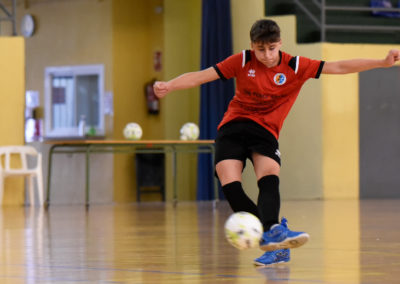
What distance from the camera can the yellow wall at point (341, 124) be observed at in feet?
34.7

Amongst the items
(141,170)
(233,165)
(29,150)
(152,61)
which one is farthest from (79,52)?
(233,165)

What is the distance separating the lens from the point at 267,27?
11.6 feet

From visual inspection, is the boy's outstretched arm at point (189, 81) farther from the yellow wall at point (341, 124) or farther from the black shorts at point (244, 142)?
the yellow wall at point (341, 124)

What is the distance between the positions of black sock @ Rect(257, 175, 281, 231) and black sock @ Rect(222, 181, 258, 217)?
0.06 m

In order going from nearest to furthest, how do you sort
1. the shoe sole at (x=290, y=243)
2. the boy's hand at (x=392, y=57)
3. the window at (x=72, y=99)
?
the shoe sole at (x=290, y=243) → the boy's hand at (x=392, y=57) → the window at (x=72, y=99)

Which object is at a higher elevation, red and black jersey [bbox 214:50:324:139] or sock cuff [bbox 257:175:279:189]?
red and black jersey [bbox 214:50:324:139]

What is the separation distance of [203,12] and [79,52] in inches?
99.8

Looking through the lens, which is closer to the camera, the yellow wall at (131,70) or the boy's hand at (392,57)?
the boy's hand at (392,57)

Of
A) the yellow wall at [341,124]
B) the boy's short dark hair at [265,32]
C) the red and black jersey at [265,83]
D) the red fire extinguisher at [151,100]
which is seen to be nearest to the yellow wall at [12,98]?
the red fire extinguisher at [151,100]

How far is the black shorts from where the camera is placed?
3.77m

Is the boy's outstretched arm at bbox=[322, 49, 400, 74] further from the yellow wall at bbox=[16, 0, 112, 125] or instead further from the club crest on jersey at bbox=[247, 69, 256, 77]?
the yellow wall at bbox=[16, 0, 112, 125]

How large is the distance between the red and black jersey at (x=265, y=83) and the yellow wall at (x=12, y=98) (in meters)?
6.98

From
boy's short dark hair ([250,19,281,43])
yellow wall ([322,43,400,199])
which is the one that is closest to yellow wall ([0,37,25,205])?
yellow wall ([322,43,400,199])

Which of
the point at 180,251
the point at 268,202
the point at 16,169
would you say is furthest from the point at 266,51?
the point at 16,169
